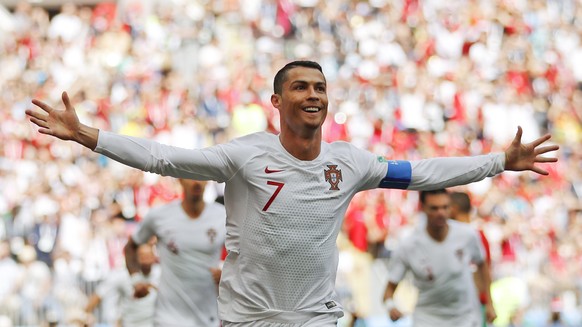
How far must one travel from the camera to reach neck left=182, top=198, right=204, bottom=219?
10070 millimetres

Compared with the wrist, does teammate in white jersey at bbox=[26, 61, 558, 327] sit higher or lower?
Answer: higher

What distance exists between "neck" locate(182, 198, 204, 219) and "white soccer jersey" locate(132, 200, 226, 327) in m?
0.05

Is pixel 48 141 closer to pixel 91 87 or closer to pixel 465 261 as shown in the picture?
pixel 91 87

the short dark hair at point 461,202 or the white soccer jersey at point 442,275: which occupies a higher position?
the short dark hair at point 461,202

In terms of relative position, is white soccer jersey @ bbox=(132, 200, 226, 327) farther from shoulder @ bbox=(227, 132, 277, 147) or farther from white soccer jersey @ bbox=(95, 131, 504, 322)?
shoulder @ bbox=(227, 132, 277, 147)

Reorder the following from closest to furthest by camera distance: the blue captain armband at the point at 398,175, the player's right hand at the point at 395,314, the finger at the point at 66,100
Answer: the finger at the point at 66,100 → the blue captain armband at the point at 398,175 → the player's right hand at the point at 395,314

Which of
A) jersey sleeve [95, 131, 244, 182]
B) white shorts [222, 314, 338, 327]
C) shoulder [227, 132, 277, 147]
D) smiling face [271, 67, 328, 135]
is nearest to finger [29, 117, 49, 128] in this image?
jersey sleeve [95, 131, 244, 182]

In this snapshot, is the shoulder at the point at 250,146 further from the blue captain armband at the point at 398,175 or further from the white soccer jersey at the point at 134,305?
the white soccer jersey at the point at 134,305

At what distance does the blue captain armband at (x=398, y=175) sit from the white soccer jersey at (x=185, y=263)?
134 inches

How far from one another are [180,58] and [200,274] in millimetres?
15695

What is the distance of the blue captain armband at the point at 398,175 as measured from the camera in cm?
672

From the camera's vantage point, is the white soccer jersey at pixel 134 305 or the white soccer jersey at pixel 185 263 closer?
the white soccer jersey at pixel 185 263

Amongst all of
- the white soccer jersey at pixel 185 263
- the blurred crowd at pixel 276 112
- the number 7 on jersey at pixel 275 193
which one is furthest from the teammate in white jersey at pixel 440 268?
the blurred crowd at pixel 276 112

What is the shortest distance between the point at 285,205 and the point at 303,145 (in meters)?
0.39
